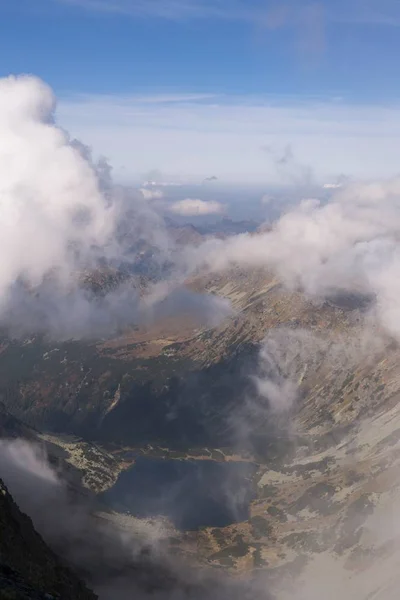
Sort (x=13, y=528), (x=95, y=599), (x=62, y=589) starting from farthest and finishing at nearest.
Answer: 1. (x=95, y=599)
2. (x=13, y=528)
3. (x=62, y=589)

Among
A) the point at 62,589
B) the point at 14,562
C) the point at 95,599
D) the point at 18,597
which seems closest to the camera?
the point at 18,597

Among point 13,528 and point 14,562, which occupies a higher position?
point 13,528

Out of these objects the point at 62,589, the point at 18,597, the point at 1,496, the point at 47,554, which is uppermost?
the point at 1,496

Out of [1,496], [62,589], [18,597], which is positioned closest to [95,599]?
[62,589]

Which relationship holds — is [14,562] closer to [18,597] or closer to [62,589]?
[62,589]

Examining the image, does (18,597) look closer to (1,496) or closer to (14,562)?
(14,562)

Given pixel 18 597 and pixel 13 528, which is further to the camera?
pixel 13 528
